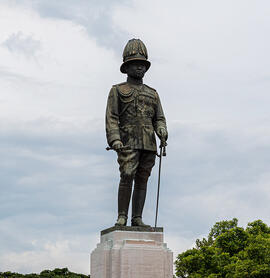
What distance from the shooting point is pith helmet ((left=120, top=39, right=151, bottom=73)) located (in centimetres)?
1274

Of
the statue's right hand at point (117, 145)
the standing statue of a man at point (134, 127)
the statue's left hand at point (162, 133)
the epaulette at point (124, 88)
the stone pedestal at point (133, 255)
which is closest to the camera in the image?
the stone pedestal at point (133, 255)

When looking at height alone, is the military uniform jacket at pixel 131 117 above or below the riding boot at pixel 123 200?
above

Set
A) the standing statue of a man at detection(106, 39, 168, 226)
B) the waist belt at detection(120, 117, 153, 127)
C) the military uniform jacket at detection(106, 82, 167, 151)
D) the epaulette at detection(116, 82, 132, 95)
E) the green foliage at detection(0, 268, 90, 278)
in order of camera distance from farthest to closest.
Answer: the green foliage at detection(0, 268, 90, 278), the epaulette at detection(116, 82, 132, 95), the waist belt at detection(120, 117, 153, 127), the military uniform jacket at detection(106, 82, 167, 151), the standing statue of a man at detection(106, 39, 168, 226)

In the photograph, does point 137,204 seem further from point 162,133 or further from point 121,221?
point 162,133

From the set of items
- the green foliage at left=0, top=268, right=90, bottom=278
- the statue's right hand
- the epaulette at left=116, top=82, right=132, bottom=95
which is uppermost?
the green foliage at left=0, top=268, right=90, bottom=278

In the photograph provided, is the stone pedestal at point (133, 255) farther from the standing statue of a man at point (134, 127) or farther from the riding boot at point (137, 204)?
the riding boot at point (137, 204)

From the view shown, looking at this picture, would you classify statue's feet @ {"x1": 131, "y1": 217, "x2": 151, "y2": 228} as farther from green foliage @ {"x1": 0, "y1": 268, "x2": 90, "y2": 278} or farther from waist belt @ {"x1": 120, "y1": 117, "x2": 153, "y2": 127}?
green foliage @ {"x1": 0, "y1": 268, "x2": 90, "y2": 278}

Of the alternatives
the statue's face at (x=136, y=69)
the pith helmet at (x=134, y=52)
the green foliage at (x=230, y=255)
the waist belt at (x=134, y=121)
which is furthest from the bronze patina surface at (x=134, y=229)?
the green foliage at (x=230, y=255)

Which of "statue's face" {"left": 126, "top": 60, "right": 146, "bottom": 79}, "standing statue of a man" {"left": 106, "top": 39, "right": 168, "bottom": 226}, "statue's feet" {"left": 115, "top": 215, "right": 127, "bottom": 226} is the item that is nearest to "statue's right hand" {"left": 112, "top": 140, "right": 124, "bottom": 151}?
"standing statue of a man" {"left": 106, "top": 39, "right": 168, "bottom": 226}

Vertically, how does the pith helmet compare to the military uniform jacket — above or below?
above

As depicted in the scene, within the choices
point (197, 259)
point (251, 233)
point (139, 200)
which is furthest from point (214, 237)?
point (139, 200)

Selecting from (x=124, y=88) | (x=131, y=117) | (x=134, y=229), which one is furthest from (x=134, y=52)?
(x=134, y=229)

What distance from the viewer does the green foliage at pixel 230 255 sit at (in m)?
30.3

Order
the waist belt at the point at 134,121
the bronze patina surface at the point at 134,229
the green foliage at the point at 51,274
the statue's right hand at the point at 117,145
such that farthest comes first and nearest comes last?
the green foliage at the point at 51,274 < the waist belt at the point at 134,121 < the statue's right hand at the point at 117,145 < the bronze patina surface at the point at 134,229
